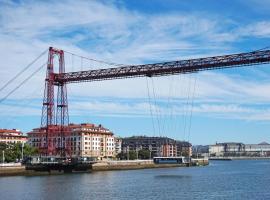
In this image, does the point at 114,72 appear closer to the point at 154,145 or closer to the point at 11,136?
the point at 11,136

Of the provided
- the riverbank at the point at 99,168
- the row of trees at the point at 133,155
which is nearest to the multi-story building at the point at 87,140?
the row of trees at the point at 133,155

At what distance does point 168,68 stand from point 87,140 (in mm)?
65952

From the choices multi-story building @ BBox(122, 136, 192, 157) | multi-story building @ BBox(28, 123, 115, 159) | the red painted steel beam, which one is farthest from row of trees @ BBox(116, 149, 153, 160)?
the red painted steel beam

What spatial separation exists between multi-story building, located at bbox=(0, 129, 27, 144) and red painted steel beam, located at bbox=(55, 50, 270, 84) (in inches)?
2362

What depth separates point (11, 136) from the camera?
12362 centimetres

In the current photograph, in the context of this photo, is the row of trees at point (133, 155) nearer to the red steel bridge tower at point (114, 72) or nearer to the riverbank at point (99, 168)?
the riverbank at point (99, 168)

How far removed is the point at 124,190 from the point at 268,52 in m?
20.8

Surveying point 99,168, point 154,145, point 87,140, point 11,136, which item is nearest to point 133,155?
point 87,140

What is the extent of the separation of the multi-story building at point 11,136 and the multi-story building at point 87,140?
2.73 meters

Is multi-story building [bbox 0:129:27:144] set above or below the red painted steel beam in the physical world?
below

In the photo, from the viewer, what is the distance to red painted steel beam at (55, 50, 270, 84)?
51688 mm

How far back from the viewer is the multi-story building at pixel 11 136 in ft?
396

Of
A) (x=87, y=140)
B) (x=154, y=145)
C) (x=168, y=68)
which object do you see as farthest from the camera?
(x=154, y=145)

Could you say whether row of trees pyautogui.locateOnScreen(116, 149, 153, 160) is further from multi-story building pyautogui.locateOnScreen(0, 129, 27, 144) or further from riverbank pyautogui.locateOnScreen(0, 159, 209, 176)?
multi-story building pyautogui.locateOnScreen(0, 129, 27, 144)
